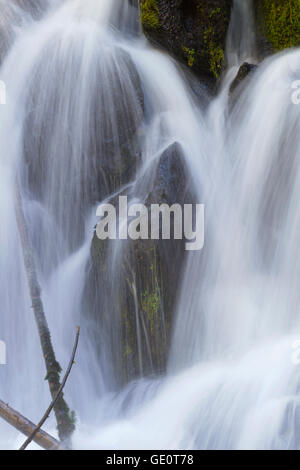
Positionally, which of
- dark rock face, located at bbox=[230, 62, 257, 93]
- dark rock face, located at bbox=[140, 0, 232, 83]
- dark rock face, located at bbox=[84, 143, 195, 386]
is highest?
dark rock face, located at bbox=[140, 0, 232, 83]

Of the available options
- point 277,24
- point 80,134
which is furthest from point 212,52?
point 80,134

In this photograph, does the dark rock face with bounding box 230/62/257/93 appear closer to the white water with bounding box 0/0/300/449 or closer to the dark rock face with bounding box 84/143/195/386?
the white water with bounding box 0/0/300/449

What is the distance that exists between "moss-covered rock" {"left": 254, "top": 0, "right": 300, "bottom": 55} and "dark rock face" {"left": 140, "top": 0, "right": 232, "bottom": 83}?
0.50 m

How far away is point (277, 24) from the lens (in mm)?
6082

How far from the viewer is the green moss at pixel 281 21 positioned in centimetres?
588

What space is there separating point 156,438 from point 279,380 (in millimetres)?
942

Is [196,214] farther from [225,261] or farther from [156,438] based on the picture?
[156,438]

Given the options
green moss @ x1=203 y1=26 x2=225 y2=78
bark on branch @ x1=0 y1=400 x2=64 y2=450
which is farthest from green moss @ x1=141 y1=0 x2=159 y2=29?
bark on branch @ x1=0 y1=400 x2=64 y2=450

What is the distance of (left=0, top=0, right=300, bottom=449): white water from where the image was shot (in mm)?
3547

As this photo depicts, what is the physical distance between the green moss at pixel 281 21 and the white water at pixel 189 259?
0.45 metres

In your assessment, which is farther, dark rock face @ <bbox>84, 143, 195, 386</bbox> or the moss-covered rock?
the moss-covered rock

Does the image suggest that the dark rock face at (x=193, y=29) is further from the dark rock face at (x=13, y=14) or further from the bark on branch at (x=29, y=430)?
the bark on branch at (x=29, y=430)

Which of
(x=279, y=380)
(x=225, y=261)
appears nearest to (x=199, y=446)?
(x=279, y=380)

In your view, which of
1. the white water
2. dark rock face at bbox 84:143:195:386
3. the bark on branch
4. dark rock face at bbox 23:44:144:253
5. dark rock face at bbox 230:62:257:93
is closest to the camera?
the bark on branch
